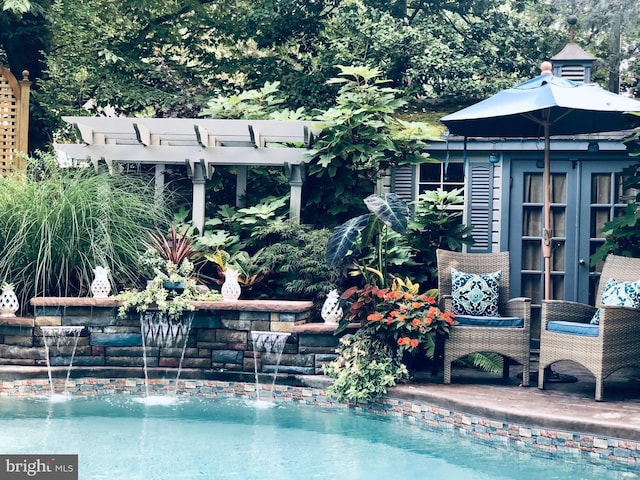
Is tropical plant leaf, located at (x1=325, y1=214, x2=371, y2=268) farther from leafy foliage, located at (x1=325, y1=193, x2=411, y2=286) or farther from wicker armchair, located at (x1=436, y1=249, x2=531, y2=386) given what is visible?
wicker armchair, located at (x1=436, y1=249, x2=531, y2=386)

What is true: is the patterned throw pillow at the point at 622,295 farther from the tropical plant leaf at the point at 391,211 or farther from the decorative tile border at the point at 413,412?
the tropical plant leaf at the point at 391,211

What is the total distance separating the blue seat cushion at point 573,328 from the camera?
19.4 feet

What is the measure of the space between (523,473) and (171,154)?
5087mm

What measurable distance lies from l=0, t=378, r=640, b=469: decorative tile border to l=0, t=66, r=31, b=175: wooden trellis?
367 centimetres

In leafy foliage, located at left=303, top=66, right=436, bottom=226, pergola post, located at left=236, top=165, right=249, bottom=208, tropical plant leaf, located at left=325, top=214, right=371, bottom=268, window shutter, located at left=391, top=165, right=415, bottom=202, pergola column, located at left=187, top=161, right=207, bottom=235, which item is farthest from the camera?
window shutter, located at left=391, top=165, right=415, bottom=202

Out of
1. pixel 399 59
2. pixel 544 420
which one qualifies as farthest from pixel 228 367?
pixel 399 59

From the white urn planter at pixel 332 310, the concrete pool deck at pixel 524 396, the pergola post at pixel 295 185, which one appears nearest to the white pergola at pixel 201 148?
the pergola post at pixel 295 185

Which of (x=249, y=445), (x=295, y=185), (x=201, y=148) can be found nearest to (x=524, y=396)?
(x=249, y=445)

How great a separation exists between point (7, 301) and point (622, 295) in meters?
4.99

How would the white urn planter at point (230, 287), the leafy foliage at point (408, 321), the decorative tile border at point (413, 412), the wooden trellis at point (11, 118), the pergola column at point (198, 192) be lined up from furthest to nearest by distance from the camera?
the wooden trellis at point (11, 118) < the pergola column at point (198, 192) < the white urn planter at point (230, 287) < the leafy foliage at point (408, 321) < the decorative tile border at point (413, 412)

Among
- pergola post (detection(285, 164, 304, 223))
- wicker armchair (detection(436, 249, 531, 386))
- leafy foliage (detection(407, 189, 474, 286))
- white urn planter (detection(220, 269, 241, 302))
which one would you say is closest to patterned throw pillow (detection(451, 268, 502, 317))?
wicker armchair (detection(436, 249, 531, 386))

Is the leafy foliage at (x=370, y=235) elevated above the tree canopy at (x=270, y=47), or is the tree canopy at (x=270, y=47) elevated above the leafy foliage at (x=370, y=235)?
the tree canopy at (x=270, y=47)

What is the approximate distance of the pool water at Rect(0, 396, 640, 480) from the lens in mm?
4750

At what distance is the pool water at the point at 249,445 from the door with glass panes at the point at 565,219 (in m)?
3.13
